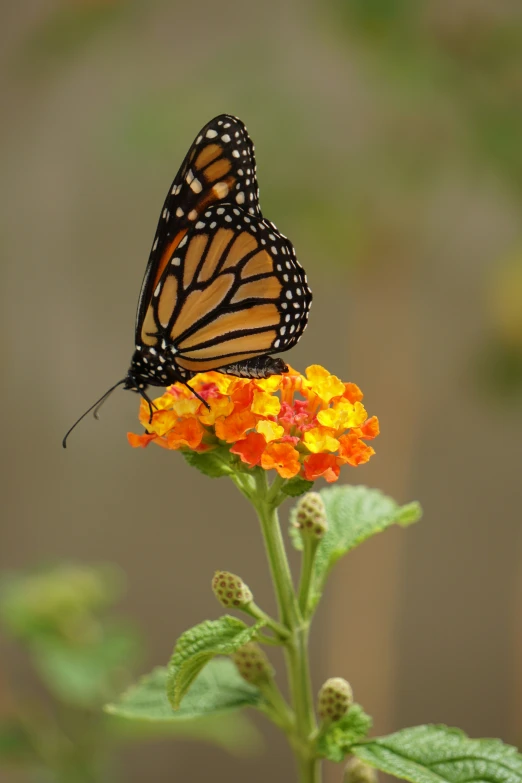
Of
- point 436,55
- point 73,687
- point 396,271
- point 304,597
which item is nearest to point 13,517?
point 73,687

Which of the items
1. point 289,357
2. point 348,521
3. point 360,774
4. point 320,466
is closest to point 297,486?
point 320,466

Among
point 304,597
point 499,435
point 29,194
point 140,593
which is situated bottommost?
point 140,593

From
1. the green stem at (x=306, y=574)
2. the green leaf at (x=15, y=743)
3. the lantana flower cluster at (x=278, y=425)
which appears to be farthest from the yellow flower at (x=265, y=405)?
the green leaf at (x=15, y=743)

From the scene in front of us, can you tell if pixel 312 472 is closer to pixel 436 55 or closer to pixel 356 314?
pixel 436 55

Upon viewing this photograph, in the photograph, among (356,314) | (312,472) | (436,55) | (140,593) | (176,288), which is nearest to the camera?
(312,472)

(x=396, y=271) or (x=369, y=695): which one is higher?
(x=396, y=271)

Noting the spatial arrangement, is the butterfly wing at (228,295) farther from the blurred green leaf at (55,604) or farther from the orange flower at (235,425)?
the blurred green leaf at (55,604)

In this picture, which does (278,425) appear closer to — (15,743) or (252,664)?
(252,664)
